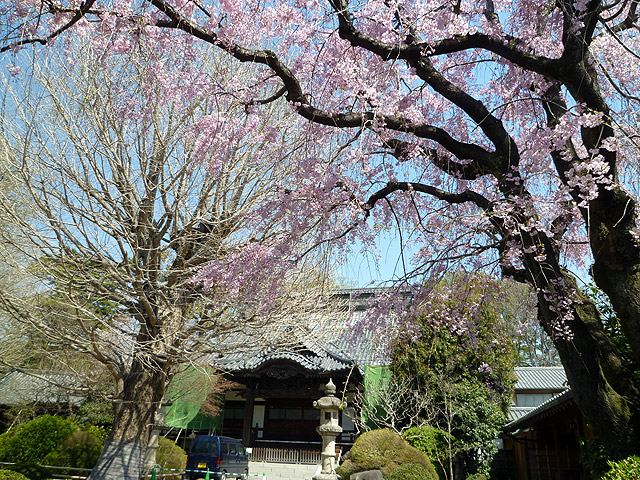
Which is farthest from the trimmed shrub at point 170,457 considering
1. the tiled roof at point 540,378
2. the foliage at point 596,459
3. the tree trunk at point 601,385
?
the tiled roof at point 540,378

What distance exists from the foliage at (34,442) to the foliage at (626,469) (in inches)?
423

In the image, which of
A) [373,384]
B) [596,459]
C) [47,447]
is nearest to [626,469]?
[596,459]

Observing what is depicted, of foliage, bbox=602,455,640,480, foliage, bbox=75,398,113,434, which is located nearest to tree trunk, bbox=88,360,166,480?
foliage, bbox=602,455,640,480

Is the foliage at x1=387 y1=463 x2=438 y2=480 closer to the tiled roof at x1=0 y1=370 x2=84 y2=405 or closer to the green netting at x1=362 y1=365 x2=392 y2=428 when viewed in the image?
the green netting at x1=362 y1=365 x2=392 y2=428

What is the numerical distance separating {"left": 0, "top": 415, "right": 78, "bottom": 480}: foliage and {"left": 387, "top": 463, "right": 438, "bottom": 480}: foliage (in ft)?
24.1

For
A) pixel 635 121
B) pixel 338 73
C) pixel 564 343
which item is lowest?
pixel 564 343

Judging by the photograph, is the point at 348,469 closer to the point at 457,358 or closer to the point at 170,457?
the point at 170,457

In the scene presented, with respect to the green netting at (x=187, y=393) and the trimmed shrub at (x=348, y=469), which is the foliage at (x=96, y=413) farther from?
the trimmed shrub at (x=348, y=469)

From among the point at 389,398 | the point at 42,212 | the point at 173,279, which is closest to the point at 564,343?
the point at 173,279

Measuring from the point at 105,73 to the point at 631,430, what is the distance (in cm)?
860

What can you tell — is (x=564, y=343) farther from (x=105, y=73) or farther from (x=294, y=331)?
(x=105, y=73)

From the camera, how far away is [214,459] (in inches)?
478

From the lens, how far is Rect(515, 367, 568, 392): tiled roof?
20.5 m

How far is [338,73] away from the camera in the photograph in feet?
15.3
